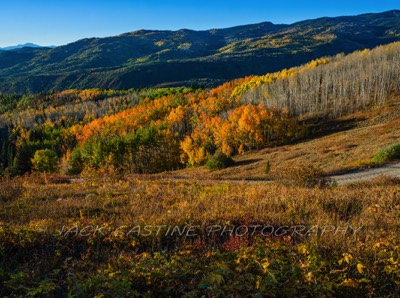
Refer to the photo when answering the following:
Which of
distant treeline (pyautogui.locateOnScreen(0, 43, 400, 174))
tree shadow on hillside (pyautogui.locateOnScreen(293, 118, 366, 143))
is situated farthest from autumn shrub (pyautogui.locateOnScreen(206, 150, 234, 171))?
tree shadow on hillside (pyautogui.locateOnScreen(293, 118, 366, 143))

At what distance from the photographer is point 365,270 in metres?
5.78

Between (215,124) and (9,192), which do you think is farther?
(215,124)

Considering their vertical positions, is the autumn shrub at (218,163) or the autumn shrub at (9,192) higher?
the autumn shrub at (9,192)

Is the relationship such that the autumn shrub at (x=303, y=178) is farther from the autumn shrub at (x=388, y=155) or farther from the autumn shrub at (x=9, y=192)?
the autumn shrub at (x=388, y=155)

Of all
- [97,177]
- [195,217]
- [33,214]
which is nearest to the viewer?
[195,217]

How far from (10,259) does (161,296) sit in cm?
412

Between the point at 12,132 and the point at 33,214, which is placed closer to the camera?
the point at 33,214

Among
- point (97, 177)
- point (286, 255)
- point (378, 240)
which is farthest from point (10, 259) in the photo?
point (97, 177)

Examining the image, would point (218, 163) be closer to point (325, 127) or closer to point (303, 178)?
point (303, 178)

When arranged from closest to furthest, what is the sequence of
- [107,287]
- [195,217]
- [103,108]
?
1. [107,287]
2. [195,217]
3. [103,108]

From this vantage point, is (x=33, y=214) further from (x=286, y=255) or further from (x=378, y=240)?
(x=378, y=240)

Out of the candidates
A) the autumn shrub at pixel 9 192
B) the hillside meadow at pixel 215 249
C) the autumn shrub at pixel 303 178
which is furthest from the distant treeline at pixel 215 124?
the hillside meadow at pixel 215 249

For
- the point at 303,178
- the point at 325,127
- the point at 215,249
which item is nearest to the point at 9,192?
the point at 215,249

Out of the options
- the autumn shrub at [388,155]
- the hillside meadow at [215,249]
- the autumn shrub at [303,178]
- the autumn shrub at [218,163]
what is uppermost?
the hillside meadow at [215,249]
